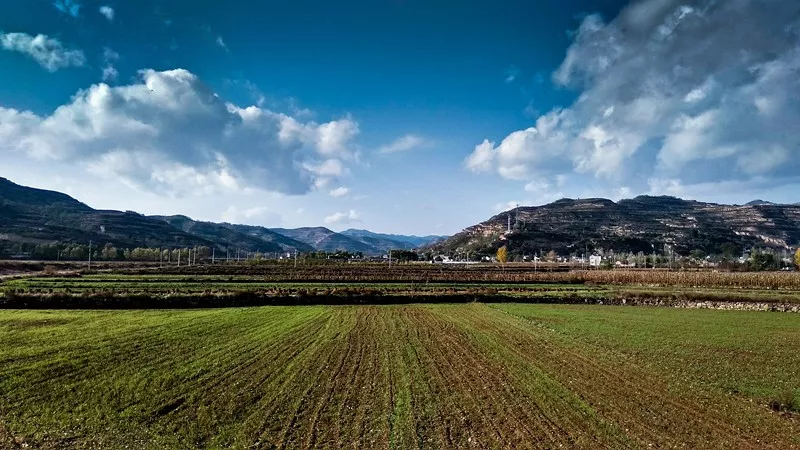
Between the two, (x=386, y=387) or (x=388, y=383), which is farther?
(x=388, y=383)

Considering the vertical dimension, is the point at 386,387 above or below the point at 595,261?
below

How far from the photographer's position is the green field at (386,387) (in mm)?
12008

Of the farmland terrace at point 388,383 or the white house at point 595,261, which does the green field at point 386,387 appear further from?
the white house at point 595,261

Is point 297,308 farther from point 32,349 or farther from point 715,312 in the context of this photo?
point 715,312

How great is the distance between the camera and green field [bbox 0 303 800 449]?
1201 centimetres

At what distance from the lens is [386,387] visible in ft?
52.5

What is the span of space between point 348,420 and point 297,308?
97.2ft

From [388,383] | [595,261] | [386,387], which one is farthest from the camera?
[595,261]

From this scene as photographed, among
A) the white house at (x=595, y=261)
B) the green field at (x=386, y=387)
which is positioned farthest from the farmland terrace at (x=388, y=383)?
the white house at (x=595, y=261)

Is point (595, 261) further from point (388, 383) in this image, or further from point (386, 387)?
point (386, 387)

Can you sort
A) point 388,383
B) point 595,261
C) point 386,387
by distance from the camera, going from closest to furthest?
point 386,387 → point 388,383 → point 595,261

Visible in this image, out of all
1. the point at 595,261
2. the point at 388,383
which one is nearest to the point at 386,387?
the point at 388,383

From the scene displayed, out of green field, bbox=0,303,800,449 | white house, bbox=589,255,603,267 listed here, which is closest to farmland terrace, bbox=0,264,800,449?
green field, bbox=0,303,800,449

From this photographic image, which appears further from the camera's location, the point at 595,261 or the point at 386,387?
the point at 595,261
